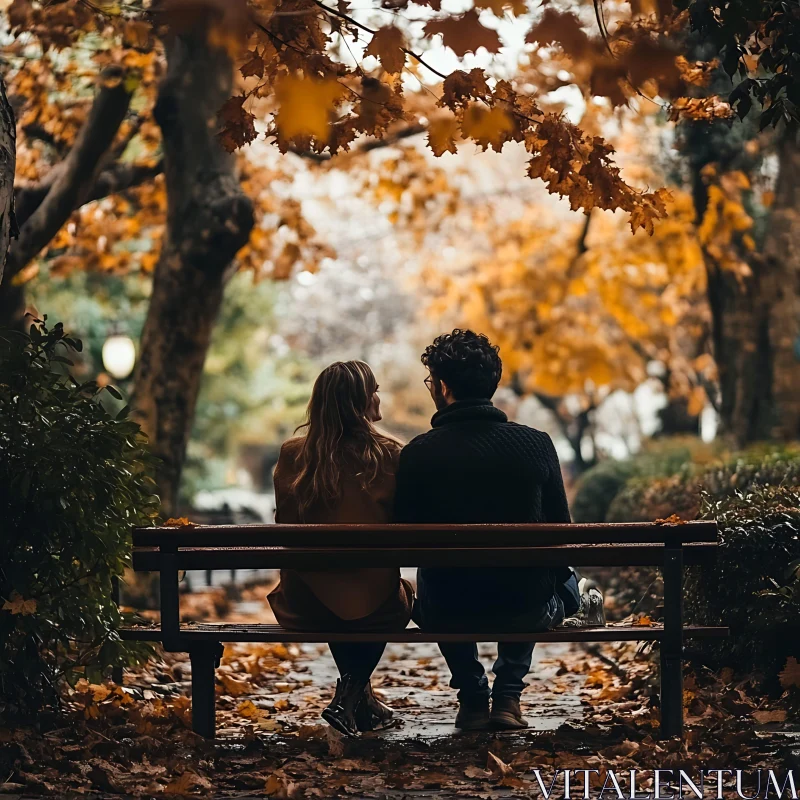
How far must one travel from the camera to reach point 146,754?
16.5ft

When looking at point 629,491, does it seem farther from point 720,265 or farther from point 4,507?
point 4,507

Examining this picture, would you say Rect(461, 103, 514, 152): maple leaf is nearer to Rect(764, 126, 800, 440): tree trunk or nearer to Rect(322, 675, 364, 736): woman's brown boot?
Rect(322, 675, 364, 736): woman's brown boot

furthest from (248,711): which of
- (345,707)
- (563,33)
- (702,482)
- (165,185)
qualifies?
(165,185)

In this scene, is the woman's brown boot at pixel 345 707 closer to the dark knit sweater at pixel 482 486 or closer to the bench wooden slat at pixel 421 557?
the dark knit sweater at pixel 482 486

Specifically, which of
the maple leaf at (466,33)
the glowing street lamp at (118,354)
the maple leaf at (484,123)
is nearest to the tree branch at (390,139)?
the glowing street lamp at (118,354)

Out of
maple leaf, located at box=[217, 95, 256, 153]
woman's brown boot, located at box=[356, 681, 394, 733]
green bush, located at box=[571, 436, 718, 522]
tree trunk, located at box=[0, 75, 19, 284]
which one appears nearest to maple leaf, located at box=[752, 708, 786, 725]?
woman's brown boot, located at box=[356, 681, 394, 733]

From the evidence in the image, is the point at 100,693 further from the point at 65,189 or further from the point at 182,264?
the point at 65,189

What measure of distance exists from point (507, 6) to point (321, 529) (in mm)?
2168

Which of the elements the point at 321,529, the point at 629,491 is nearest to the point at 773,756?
the point at 321,529

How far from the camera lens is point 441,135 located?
4.89m

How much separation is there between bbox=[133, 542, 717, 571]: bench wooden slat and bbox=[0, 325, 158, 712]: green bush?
0.45 metres

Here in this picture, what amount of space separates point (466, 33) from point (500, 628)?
2.49 metres

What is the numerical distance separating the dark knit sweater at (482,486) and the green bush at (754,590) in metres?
1.05

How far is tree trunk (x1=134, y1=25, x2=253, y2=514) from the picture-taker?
9992mm
